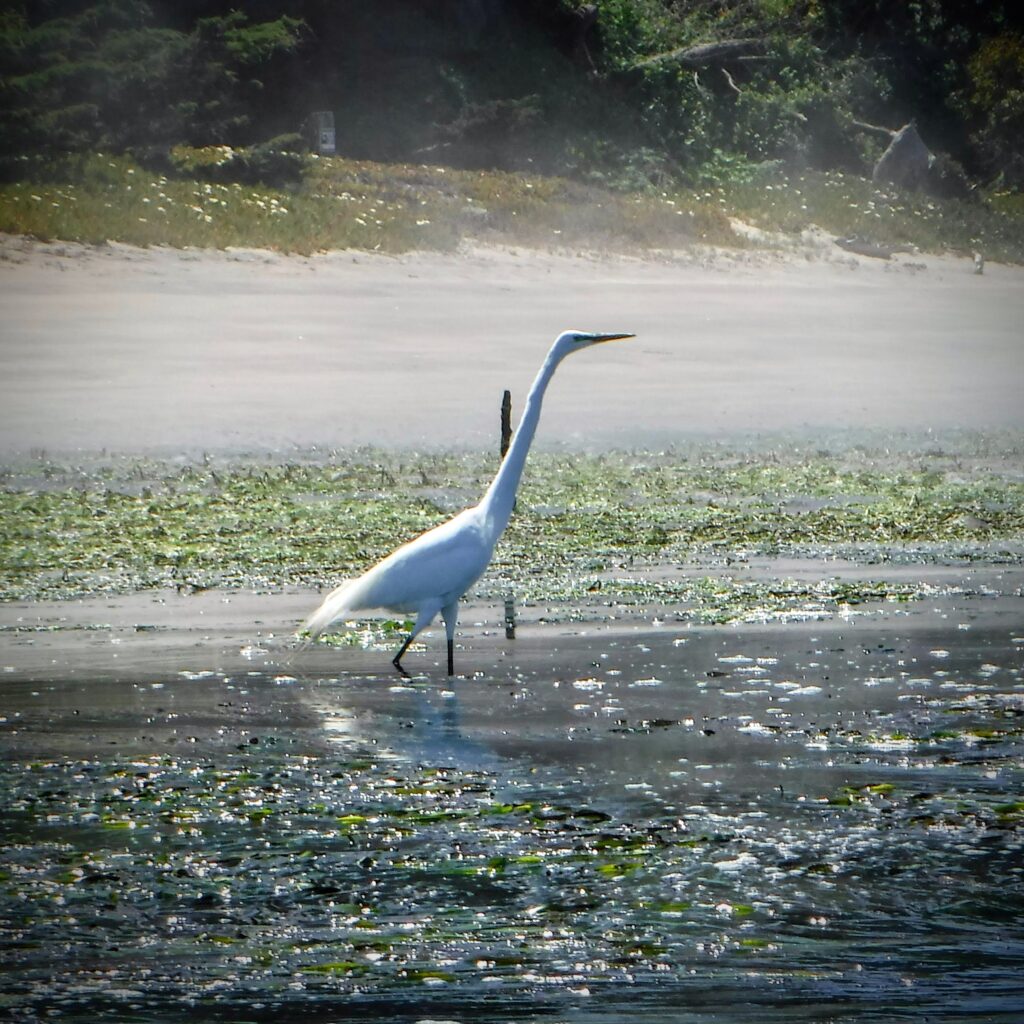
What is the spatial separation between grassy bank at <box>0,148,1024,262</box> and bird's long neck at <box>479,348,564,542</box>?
2077 cm

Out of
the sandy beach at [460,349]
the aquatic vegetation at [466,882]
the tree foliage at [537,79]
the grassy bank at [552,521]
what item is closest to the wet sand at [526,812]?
the aquatic vegetation at [466,882]

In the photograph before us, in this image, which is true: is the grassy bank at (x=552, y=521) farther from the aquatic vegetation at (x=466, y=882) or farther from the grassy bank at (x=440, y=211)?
the grassy bank at (x=440, y=211)

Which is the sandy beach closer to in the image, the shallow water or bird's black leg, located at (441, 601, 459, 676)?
bird's black leg, located at (441, 601, 459, 676)

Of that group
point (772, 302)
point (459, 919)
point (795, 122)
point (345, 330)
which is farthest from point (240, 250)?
point (459, 919)

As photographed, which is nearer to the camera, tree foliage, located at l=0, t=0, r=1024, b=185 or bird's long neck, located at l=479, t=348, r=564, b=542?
bird's long neck, located at l=479, t=348, r=564, b=542

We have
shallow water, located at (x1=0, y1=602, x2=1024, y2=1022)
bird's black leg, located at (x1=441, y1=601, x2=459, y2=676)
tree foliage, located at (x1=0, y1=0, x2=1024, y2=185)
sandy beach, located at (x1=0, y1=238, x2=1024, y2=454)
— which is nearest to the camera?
shallow water, located at (x1=0, y1=602, x2=1024, y2=1022)

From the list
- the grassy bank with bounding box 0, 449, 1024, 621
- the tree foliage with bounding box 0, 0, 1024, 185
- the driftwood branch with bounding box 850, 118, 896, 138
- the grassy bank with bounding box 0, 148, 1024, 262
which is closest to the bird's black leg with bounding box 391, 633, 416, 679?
the grassy bank with bounding box 0, 449, 1024, 621

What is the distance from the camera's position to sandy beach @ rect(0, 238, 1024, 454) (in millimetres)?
20281

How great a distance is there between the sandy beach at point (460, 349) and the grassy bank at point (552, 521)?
211 cm

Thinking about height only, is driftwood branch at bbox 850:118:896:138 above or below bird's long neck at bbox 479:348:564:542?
above

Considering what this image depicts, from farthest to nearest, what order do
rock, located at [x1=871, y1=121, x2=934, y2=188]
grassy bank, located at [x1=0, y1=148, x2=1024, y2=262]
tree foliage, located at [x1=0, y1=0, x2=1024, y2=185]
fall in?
1. rock, located at [x1=871, y1=121, x2=934, y2=188]
2. tree foliage, located at [x1=0, y1=0, x2=1024, y2=185]
3. grassy bank, located at [x1=0, y1=148, x2=1024, y2=262]

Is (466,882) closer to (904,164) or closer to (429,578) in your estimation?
(429,578)

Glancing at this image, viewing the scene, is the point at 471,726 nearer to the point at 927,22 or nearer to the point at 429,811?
the point at 429,811

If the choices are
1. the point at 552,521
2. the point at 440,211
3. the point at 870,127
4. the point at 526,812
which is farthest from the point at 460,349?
the point at 870,127
